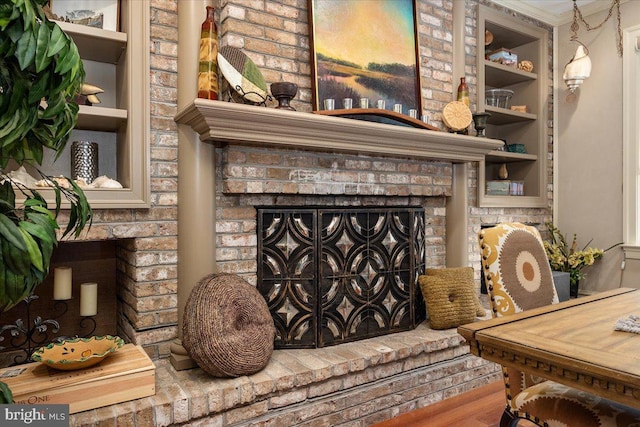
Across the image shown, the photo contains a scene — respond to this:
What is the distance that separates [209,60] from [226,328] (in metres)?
1.25

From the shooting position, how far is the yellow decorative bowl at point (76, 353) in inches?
67.9

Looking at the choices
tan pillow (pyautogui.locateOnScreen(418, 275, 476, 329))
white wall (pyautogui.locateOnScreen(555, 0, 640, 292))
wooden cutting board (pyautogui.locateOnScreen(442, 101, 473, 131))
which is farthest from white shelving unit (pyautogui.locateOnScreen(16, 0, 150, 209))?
white wall (pyautogui.locateOnScreen(555, 0, 640, 292))

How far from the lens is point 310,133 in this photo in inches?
86.3

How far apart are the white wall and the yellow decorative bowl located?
3.79 meters

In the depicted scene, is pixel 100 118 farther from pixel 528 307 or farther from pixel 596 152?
pixel 596 152

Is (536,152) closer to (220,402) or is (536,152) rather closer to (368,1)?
(368,1)

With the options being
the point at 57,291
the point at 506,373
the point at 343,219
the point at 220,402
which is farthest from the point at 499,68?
the point at 57,291

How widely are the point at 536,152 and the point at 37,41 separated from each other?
4030mm

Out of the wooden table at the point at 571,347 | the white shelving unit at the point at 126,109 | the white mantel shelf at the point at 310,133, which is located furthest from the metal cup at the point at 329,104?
the wooden table at the point at 571,347

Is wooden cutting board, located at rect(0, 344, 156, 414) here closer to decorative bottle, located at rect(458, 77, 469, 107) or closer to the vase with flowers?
decorative bottle, located at rect(458, 77, 469, 107)

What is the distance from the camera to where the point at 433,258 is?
10.0 feet

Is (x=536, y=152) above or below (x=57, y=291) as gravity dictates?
above

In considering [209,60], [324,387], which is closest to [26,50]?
[209,60]

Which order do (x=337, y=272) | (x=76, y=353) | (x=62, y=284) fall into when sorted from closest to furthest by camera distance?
(x=76, y=353), (x=62, y=284), (x=337, y=272)
